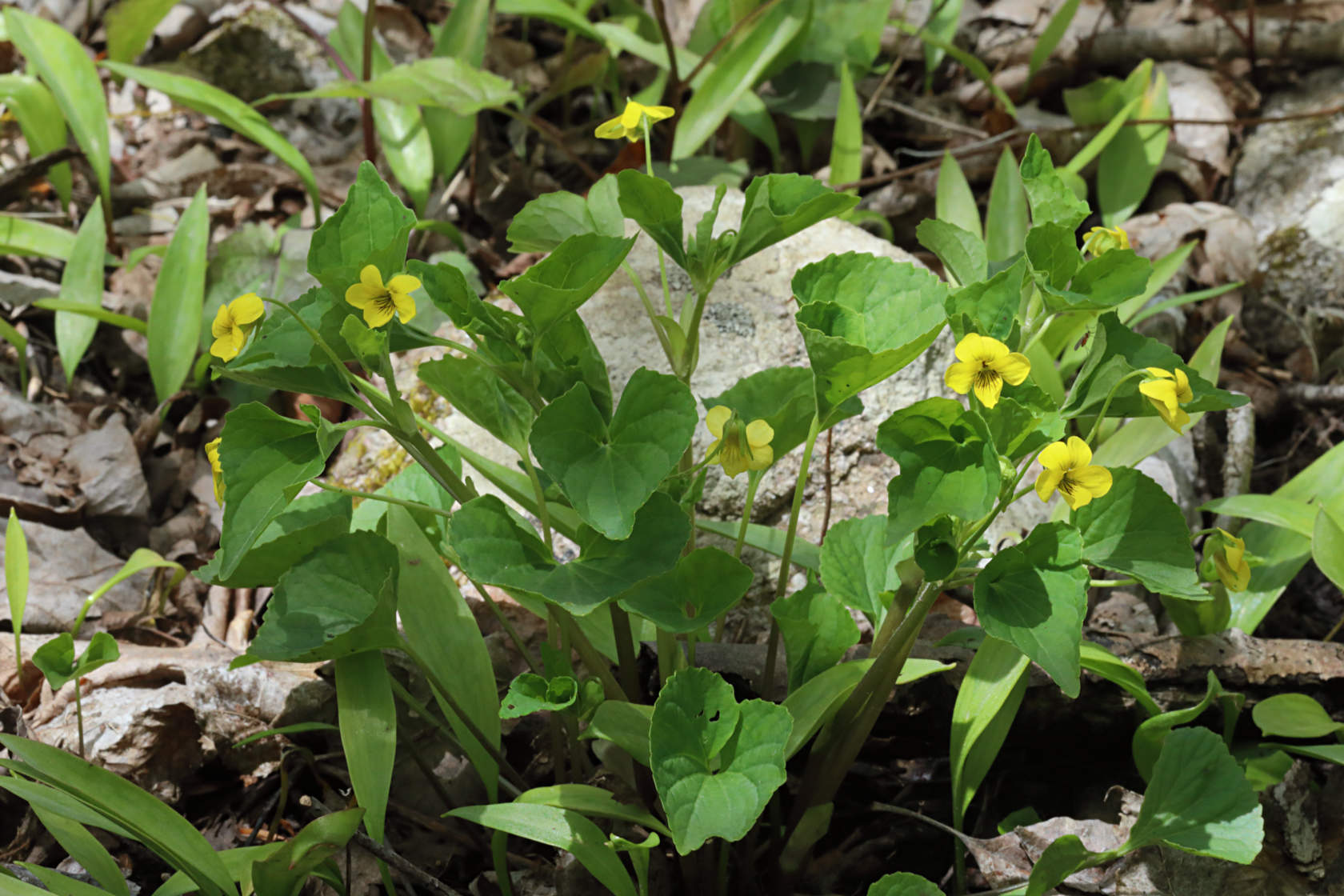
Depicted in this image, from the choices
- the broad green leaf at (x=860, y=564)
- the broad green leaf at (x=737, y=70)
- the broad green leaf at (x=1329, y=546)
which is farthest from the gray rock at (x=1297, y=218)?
the broad green leaf at (x=860, y=564)

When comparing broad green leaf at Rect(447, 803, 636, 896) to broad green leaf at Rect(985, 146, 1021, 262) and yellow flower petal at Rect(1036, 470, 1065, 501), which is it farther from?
broad green leaf at Rect(985, 146, 1021, 262)

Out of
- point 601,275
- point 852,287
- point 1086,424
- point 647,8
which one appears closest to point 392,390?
point 601,275

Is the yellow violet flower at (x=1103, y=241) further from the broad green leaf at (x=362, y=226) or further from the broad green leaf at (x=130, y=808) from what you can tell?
the broad green leaf at (x=130, y=808)

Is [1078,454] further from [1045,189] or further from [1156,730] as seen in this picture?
[1156,730]

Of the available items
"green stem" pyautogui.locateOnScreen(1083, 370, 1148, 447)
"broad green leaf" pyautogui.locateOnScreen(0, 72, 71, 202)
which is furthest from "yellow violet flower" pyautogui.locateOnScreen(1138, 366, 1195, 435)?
"broad green leaf" pyautogui.locateOnScreen(0, 72, 71, 202)

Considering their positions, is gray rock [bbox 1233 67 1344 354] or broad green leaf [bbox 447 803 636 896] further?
gray rock [bbox 1233 67 1344 354]

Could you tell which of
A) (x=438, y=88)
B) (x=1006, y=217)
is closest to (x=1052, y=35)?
(x=1006, y=217)
